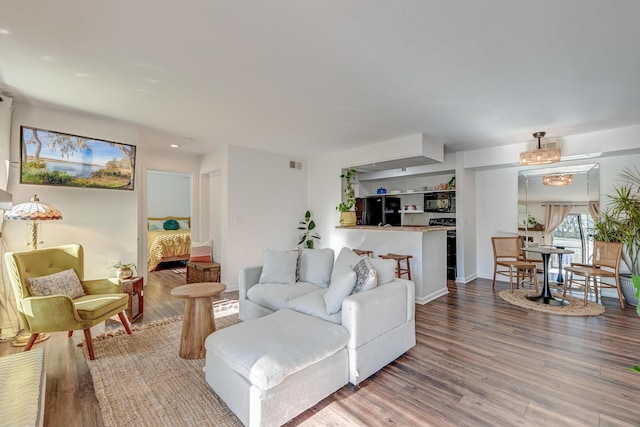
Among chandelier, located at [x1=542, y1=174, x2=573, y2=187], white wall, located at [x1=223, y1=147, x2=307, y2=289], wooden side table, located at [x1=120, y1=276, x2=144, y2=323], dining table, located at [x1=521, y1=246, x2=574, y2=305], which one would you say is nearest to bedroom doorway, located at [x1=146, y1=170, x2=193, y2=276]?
white wall, located at [x1=223, y1=147, x2=307, y2=289]

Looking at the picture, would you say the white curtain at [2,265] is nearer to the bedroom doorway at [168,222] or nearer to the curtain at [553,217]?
the bedroom doorway at [168,222]

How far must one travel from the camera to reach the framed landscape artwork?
10.5 feet

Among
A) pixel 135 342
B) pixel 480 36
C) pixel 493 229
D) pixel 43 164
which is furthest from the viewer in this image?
pixel 493 229

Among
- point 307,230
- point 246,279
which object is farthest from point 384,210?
point 246,279

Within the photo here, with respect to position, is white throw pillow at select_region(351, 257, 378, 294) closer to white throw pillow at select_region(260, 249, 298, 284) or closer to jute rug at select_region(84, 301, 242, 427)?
white throw pillow at select_region(260, 249, 298, 284)

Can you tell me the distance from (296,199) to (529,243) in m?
4.56

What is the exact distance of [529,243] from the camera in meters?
5.19

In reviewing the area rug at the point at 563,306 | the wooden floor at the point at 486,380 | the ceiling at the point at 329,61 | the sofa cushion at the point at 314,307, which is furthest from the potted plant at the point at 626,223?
the sofa cushion at the point at 314,307

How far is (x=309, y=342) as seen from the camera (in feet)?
6.19

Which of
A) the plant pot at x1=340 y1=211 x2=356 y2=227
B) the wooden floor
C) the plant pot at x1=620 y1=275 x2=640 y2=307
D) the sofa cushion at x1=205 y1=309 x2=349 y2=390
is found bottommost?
the wooden floor

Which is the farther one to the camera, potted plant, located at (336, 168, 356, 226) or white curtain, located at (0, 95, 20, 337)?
potted plant, located at (336, 168, 356, 226)

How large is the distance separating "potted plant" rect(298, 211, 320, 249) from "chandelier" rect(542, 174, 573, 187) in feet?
14.4

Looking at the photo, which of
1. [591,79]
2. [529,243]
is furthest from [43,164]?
[529,243]

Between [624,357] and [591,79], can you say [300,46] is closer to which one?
[591,79]
